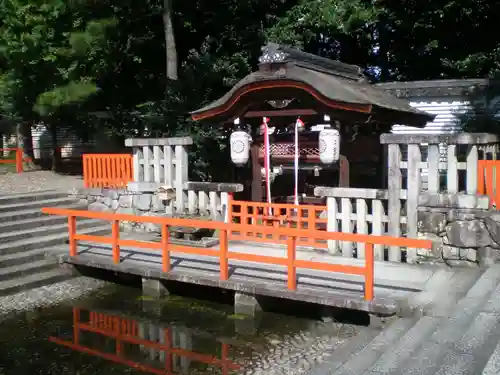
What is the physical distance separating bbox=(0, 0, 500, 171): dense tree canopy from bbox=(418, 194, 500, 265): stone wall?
27.8ft

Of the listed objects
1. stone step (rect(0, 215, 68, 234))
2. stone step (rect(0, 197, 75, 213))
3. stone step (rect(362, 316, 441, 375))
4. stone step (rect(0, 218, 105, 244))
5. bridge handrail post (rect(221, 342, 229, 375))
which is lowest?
bridge handrail post (rect(221, 342, 229, 375))

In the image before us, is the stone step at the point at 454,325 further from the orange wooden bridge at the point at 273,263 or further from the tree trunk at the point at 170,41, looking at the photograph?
the tree trunk at the point at 170,41

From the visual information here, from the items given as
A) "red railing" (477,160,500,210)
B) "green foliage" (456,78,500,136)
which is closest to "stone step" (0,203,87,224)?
"red railing" (477,160,500,210)

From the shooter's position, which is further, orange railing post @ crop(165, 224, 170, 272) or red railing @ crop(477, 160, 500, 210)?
orange railing post @ crop(165, 224, 170, 272)

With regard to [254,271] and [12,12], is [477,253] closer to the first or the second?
[254,271]

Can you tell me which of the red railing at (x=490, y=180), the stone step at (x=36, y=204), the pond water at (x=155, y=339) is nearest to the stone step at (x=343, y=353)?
the pond water at (x=155, y=339)

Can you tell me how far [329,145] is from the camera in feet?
35.5

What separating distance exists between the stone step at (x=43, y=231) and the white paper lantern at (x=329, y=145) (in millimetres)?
5588

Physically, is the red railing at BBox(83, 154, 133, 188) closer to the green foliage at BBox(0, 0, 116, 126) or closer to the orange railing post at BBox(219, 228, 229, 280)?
the green foliage at BBox(0, 0, 116, 126)

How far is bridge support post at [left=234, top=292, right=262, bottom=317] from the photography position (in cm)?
827

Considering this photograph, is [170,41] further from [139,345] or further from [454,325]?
[454,325]

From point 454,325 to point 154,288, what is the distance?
16.5 ft

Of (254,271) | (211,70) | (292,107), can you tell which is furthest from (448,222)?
(211,70)

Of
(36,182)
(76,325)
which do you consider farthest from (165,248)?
(36,182)
